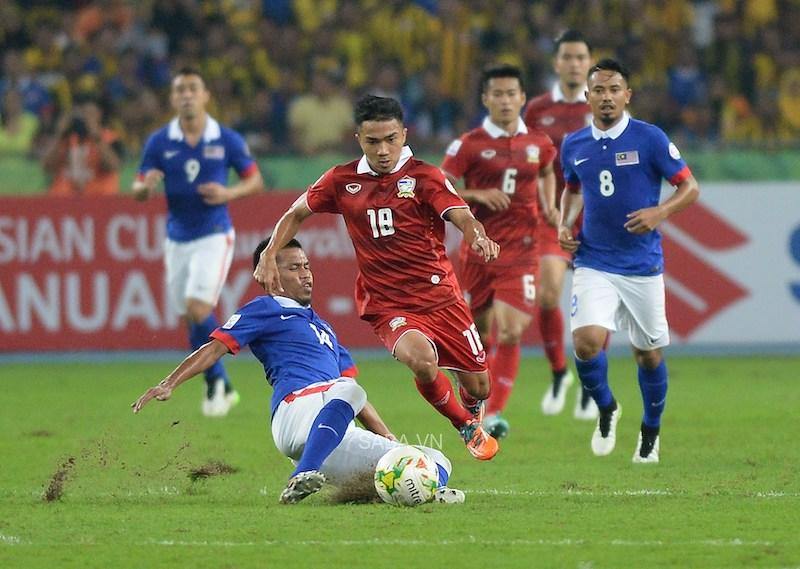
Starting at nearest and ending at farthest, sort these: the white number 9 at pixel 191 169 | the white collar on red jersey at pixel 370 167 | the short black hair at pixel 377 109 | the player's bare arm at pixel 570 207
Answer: the short black hair at pixel 377 109 → the white collar on red jersey at pixel 370 167 → the player's bare arm at pixel 570 207 → the white number 9 at pixel 191 169

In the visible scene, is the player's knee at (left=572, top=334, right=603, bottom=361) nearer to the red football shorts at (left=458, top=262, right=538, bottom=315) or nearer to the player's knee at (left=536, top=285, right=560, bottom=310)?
the red football shorts at (left=458, top=262, right=538, bottom=315)

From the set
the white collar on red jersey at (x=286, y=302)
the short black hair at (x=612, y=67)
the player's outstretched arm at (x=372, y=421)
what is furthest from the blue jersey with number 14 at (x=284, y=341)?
the short black hair at (x=612, y=67)

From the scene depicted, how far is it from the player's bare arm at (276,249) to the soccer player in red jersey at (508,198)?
8.45ft

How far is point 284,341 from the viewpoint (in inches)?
316

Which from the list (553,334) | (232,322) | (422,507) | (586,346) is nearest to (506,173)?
(553,334)

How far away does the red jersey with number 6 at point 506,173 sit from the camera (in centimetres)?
1102

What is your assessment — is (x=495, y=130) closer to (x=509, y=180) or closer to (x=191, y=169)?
(x=509, y=180)

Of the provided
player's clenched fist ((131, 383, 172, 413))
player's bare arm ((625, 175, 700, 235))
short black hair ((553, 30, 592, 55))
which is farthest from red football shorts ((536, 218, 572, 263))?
player's clenched fist ((131, 383, 172, 413))

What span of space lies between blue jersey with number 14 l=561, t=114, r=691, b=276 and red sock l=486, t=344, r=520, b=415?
174 centimetres

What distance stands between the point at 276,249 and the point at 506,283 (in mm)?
3019

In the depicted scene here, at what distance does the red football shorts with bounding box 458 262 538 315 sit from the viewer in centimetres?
1097

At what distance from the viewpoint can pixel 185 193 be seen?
1250 cm

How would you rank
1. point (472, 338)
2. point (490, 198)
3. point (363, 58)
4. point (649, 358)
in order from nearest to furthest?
point (472, 338) < point (649, 358) < point (490, 198) < point (363, 58)

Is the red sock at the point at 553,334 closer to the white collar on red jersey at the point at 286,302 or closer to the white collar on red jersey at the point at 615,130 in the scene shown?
the white collar on red jersey at the point at 615,130
